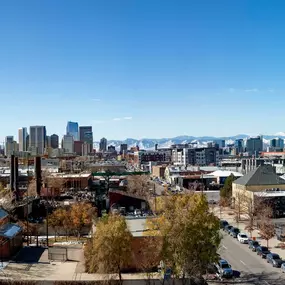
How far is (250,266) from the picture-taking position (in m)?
20.8

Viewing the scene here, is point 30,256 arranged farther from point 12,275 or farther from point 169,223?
point 169,223

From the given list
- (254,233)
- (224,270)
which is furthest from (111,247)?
(254,233)

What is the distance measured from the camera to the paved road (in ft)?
60.8

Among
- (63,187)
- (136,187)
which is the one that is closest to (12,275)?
(63,187)

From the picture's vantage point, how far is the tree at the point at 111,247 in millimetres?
17062

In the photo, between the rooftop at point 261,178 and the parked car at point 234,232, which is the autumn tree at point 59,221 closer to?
the parked car at point 234,232

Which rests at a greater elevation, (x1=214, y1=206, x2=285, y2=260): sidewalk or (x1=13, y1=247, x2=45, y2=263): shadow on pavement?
(x1=13, y1=247, x2=45, y2=263): shadow on pavement

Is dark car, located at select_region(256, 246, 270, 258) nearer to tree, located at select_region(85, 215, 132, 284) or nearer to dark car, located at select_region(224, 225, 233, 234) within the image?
dark car, located at select_region(224, 225, 233, 234)

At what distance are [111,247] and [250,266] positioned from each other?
7920 millimetres

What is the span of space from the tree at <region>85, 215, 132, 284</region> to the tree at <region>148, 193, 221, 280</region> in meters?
1.66

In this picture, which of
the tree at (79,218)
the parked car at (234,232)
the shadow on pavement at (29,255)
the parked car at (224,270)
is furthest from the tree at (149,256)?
the parked car at (234,232)

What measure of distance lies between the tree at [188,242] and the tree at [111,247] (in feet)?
5.43

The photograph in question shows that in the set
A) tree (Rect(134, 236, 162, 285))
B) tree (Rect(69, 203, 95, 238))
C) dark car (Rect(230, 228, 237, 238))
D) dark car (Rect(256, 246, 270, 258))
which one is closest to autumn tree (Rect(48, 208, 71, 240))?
tree (Rect(69, 203, 95, 238))

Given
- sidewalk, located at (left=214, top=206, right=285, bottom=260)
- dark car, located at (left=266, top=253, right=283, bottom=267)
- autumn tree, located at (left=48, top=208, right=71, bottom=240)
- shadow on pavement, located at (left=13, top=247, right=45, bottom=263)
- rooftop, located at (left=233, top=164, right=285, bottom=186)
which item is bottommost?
sidewalk, located at (left=214, top=206, right=285, bottom=260)
